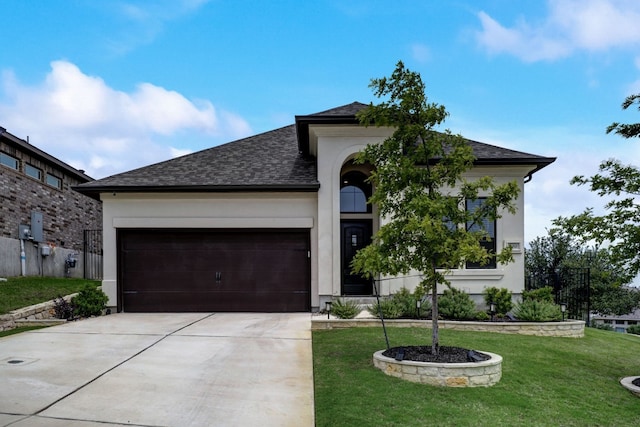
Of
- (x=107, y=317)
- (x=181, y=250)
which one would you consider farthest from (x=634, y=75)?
(x=107, y=317)

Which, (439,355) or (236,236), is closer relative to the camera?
(439,355)

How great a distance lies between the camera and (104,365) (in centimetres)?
738

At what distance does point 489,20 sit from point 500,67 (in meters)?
1.36

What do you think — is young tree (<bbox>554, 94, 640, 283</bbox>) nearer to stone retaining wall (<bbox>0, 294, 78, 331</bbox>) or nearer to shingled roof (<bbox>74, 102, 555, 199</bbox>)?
shingled roof (<bbox>74, 102, 555, 199</bbox>)

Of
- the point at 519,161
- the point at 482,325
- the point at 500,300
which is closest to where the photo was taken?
the point at 482,325

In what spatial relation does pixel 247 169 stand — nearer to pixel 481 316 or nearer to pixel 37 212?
pixel 481 316

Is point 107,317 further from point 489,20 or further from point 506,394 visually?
point 489,20

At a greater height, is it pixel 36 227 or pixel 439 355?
pixel 36 227

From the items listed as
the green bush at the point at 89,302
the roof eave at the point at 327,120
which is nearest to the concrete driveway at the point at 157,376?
the green bush at the point at 89,302

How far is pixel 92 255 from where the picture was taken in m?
21.6

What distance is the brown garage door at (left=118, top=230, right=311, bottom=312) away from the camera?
13.8 m

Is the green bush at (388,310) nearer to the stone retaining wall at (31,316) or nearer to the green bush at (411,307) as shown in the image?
the green bush at (411,307)

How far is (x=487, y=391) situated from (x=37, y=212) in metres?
17.5

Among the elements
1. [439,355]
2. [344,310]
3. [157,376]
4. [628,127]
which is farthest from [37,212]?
[628,127]
